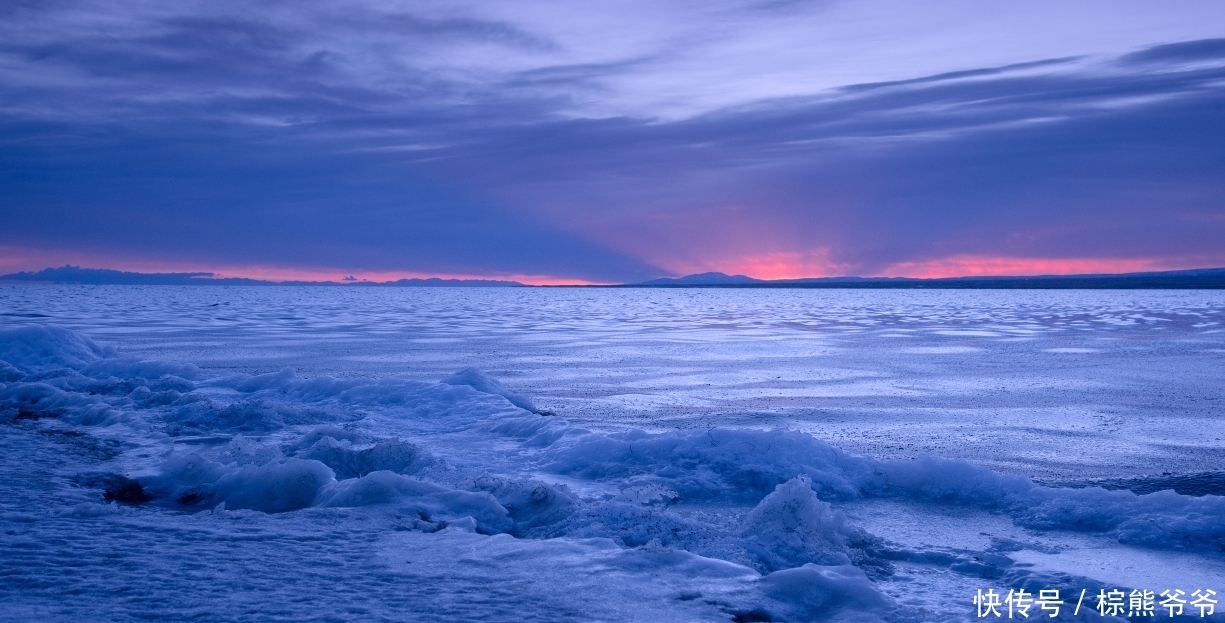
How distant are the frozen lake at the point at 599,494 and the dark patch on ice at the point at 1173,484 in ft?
0.10

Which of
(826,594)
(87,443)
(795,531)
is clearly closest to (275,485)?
(87,443)

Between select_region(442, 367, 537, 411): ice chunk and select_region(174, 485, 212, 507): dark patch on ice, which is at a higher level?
select_region(442, 367, 537, 411): ice chunk

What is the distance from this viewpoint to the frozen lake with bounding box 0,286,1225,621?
4.50 metres

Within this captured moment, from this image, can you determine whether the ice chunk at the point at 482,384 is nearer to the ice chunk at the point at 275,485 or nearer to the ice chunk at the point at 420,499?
the ice chunk at the point at 275,485

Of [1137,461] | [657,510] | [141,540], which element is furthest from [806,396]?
[141,540]

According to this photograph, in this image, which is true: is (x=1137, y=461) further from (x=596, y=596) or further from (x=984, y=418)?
(x=596, y=596)

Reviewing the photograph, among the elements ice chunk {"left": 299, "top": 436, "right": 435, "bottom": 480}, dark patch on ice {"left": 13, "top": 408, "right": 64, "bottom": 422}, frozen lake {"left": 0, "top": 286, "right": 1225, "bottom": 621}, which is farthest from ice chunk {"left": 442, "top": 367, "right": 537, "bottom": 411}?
dark patch on ice {"left": 13, "top": 408, "right": 64, "bottom": 422}

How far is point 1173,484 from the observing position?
6.84 m

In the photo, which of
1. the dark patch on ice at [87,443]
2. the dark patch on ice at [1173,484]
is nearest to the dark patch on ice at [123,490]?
the dark patch on ice at [87,443]

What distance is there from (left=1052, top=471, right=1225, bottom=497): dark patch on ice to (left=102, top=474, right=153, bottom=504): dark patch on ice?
6980 mm

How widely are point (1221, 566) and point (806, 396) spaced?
7.19m

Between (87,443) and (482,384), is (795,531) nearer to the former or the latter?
(87,443)

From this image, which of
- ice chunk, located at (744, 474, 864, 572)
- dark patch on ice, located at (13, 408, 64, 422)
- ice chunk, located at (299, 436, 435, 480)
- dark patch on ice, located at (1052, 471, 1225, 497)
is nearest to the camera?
ice chunk, located at (744, 474, 864, 572)

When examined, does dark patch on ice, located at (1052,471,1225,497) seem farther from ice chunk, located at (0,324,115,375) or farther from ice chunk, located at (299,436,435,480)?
ice chunk, located at (0,324,115,375)
